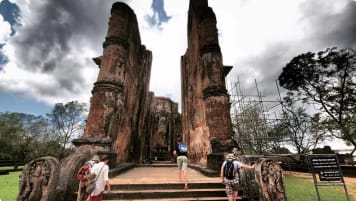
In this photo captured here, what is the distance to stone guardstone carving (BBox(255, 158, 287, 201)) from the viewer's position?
3.42 metres

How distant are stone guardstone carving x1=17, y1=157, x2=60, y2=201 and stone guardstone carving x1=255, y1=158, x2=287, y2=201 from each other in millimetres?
4435

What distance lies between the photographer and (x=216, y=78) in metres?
7.11

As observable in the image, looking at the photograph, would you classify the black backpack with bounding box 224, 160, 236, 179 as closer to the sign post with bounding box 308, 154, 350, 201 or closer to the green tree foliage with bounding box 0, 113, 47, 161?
the sign post with bounding box 308, 154, 350, 201

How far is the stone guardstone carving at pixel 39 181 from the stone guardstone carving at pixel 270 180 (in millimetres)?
4435

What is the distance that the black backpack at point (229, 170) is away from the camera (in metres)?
3.48

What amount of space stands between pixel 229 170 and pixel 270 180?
93 centimetres

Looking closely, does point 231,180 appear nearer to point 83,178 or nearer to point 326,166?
point 83,178

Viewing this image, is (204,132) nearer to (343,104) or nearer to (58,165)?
(58,165)

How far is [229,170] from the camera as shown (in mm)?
3508

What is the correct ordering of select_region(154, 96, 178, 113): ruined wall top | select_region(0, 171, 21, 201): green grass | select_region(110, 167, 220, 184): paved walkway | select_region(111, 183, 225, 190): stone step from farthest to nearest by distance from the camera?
select_region(154, 96, 178, 113): ruined wall top
select_region(0, 171, 21, 201): green grass
select_region(110, 167, 220, 184): paved walkway
select_region(111, 183, 225, 190): stone step

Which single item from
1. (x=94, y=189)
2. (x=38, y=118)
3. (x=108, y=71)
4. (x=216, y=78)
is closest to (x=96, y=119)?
(x=108, y=71)

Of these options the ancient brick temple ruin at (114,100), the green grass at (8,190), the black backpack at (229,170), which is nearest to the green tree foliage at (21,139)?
the green grass at (8,190)

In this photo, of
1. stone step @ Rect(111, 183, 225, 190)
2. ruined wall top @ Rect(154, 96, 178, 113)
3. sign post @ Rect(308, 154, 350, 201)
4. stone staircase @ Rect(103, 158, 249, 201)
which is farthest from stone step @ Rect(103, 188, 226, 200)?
ruined wall top @ Rect(154, 96, 178, 113)

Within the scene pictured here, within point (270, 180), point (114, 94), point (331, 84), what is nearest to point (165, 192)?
point (270, 180)
